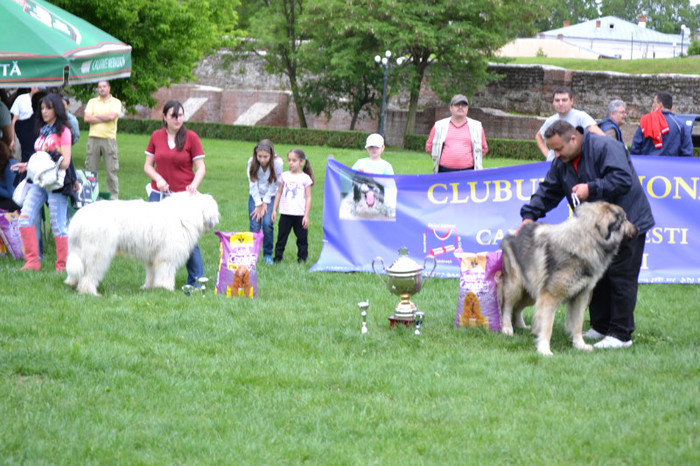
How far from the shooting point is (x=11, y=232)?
30.9 feet

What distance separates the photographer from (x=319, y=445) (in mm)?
4195

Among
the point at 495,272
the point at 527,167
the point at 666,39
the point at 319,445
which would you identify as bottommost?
the point at 319,445

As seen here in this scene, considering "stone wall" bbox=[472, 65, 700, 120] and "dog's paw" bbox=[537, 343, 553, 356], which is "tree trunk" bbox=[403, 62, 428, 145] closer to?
"stone wall" bbox=[472, 65, 700, 120]

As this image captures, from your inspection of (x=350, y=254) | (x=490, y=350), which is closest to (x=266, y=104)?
(x=350, y=254)

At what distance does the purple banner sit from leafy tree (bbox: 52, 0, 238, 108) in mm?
12489

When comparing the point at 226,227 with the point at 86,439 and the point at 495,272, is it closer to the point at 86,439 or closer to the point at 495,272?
the point at 495,272

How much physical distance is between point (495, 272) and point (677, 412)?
7.63 ft

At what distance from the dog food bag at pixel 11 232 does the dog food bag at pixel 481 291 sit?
18.4 ft

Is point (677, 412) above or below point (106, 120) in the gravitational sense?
below

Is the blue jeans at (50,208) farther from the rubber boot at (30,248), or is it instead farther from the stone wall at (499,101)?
the stone wall at (499,101)

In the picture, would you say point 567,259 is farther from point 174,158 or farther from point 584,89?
point 584,89

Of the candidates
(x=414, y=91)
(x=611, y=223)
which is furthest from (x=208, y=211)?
(x=414, y=91)

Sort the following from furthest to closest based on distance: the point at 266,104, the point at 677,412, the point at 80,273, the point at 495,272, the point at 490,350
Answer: the point at 266,104 → the point at 80,273 → the point at 495,272 → the point at 490,350 → the point at 677,412

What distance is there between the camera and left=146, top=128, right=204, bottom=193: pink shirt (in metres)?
7.94
